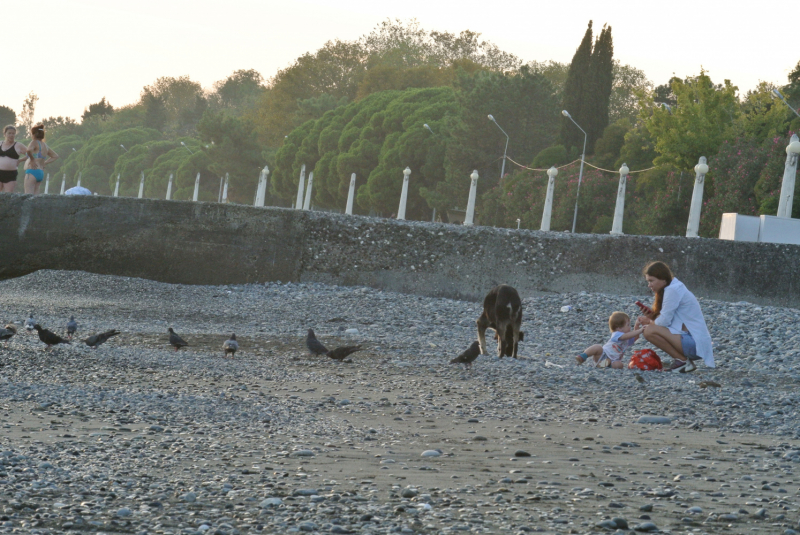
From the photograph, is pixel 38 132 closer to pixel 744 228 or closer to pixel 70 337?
pixel 70 337

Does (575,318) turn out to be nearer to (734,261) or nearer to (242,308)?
(734,261)

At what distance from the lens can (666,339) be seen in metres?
8.97

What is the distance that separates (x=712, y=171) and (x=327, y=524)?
35158mm

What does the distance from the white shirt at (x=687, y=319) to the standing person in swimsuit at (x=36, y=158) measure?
10757 mm

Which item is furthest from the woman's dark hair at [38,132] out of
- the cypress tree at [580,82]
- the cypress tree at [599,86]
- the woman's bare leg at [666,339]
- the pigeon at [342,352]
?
the cypress tree at [599,86]

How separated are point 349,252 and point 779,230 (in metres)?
8.80

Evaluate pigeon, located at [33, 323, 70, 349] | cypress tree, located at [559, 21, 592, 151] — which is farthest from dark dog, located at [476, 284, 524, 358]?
cypress tree, located at [559, 21, 592, 151]

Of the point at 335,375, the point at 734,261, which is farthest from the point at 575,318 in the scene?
the point at 335,375

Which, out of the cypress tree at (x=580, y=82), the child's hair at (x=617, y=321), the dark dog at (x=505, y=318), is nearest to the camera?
the child's hair at (x=617, y=321)

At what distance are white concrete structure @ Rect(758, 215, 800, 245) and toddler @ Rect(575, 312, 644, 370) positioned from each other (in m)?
9.98

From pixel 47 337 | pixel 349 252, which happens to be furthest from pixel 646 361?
pixel 349 252

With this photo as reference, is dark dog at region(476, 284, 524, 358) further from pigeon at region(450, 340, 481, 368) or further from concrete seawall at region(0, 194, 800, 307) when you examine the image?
concrete seawall at region(0, 194, 800, 307)

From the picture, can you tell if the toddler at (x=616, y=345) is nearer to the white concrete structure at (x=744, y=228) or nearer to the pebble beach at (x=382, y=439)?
the pebble beach at (x=382, y=439)

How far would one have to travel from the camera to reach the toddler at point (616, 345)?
905 cm
